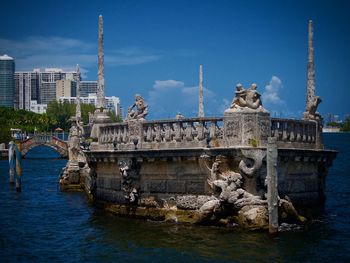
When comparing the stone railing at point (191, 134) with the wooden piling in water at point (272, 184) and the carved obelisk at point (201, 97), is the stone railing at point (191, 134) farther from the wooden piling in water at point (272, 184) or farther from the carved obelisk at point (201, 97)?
the carved obelisk at point (201, 97)

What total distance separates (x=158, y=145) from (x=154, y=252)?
5.42 meters

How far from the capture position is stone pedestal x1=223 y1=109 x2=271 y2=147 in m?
19.9

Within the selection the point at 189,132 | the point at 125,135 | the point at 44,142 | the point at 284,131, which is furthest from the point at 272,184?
the point at 44,142

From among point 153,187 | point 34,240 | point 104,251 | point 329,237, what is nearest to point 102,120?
point 153,187

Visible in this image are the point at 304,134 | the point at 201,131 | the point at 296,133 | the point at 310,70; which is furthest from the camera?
the point at 310,70

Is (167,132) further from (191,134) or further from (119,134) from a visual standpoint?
(119,134)

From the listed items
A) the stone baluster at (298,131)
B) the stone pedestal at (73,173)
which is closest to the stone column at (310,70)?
the stone baluster at (298,131)

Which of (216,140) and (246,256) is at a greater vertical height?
(216,140)

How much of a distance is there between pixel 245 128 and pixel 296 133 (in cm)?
361

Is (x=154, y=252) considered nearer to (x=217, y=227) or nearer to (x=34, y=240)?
(x=217, y=227)

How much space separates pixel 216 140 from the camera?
20656 mm

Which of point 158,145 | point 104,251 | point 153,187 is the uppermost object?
point 158,145

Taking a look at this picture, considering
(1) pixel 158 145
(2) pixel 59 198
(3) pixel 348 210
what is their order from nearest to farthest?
1. (1) pixel 158 145
2. (3) pixel 348 210
3. (2) pixel 59 198

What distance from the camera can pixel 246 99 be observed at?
20.3 meters
